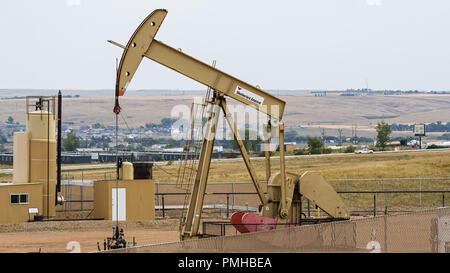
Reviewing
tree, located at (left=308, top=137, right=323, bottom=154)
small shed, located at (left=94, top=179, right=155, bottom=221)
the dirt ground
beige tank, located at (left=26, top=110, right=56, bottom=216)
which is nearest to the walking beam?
the dirt ground

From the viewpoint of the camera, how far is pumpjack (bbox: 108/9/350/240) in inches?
810

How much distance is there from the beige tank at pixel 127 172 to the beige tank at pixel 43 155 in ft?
10.1

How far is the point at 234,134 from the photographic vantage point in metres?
21.9

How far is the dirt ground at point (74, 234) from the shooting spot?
2633 centimetres

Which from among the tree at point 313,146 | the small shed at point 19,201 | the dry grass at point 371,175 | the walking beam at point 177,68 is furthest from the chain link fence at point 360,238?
the tree at point 313,146

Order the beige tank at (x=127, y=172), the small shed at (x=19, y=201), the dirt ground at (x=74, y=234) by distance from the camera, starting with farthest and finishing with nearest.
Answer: the beige tank at (x=127, y=172), the small shed at (x=19, y=201), the dirt ground at (x=74, y=234)

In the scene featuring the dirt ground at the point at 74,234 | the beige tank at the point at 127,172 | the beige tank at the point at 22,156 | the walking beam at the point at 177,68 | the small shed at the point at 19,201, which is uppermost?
the walking beam at the point at 177,68

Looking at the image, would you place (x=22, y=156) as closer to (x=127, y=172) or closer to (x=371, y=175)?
(x=127, y=172)

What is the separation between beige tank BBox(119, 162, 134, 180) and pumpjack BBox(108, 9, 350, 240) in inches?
480

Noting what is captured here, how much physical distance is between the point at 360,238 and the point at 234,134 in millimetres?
5962

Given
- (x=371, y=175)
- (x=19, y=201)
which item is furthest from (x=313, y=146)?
(x=19, y=201)

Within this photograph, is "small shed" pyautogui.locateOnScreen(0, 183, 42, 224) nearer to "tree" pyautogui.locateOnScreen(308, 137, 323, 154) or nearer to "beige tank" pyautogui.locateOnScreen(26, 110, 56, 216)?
"beige tank" pyautogui.locateOnScreen(26, 110, 56, 216)

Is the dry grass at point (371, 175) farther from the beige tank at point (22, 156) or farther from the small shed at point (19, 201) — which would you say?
the small shed at point (19, 201)
